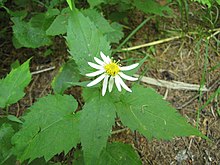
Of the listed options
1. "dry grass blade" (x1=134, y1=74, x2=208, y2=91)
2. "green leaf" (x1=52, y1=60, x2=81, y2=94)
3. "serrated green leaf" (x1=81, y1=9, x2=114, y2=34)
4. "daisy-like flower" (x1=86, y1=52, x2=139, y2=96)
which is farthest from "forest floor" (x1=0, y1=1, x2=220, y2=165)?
"daisy-like flower" (x1=86, y1=52, x2=139, y2=96)

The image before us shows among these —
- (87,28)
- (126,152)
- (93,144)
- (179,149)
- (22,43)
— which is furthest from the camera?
(22,43)

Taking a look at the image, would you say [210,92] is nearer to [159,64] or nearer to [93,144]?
[159,64]

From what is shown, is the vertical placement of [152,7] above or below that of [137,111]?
above

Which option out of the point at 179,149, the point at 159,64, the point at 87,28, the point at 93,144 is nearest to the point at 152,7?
the point at 159,64

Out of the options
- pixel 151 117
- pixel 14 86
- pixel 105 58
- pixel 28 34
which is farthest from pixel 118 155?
pixel 28 34

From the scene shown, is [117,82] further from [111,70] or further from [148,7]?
[148,7]

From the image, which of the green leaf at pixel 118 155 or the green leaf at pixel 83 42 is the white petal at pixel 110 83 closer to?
the green leaf at pixel 83 42
